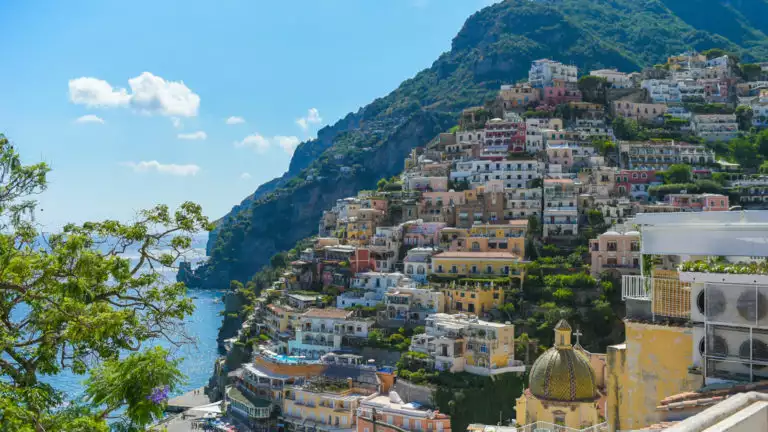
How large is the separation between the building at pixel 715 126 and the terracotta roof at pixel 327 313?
47.6 metres

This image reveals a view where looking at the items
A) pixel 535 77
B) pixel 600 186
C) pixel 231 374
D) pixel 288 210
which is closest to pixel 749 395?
pixel 231 374

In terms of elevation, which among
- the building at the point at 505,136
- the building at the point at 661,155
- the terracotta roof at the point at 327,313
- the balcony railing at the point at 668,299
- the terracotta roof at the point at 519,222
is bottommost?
the terracotta roof at the point at 327,313

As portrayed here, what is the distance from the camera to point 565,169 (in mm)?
73875

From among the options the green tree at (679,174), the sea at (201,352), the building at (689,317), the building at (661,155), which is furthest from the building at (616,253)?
the building at (689,317)

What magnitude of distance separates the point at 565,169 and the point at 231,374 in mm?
36240

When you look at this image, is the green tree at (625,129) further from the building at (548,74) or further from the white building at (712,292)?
the white building at (712,292)

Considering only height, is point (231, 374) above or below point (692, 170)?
below

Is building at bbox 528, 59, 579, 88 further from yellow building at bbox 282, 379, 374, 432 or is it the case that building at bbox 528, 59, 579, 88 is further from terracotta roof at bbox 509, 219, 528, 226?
yellow building at bbox 282, 379, 374, 432

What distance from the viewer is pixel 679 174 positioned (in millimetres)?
70625

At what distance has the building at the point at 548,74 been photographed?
96.3m

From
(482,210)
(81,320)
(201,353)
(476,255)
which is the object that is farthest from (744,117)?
(81,320)

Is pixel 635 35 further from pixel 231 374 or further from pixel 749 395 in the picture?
pixel 749 395

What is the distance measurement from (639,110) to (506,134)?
1824 cm

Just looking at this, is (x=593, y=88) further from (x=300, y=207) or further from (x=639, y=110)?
(x=300, y=207)
